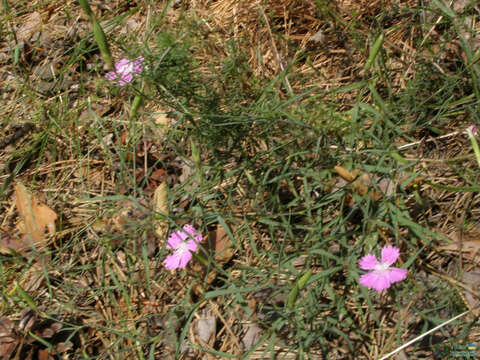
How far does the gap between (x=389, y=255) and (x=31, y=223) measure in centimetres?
131

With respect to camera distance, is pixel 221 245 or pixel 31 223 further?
pixel 31 223

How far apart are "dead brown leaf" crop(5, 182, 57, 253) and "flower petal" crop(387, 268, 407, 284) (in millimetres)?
1207

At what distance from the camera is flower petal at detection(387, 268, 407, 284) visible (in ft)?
4.01

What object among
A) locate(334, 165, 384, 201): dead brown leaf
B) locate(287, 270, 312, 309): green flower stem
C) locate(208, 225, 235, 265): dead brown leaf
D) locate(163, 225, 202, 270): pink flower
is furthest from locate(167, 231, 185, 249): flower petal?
locate(334, 165, 384, 201): dead brown leaf

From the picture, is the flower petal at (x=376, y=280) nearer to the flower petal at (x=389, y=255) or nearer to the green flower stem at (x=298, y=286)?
the flower petal at (x=389, y=255)

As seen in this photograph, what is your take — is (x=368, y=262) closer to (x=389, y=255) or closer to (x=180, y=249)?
(x=389, y=255)

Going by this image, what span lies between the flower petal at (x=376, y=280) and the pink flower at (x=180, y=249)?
0.50 meters

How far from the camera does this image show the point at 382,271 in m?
1.25

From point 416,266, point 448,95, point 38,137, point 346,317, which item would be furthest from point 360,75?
point 38,137

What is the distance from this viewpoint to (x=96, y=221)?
5.67ft

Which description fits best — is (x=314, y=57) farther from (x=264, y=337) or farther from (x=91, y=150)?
(x=264, y=337)

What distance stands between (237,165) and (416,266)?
66 centimetres

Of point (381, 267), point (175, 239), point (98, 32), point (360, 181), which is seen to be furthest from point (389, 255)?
point (98, 32)

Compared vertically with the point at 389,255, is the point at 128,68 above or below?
above
